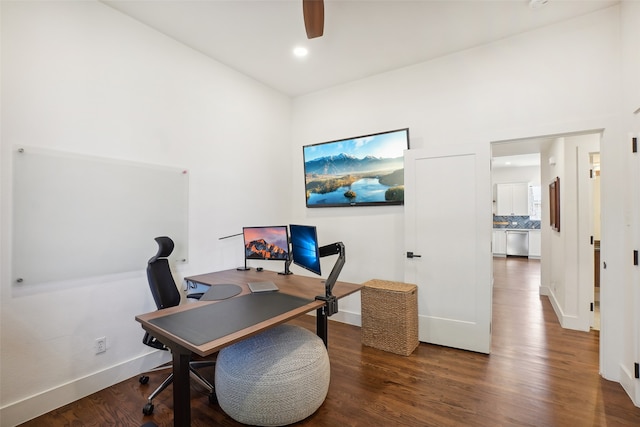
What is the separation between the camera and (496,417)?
1.93 meters

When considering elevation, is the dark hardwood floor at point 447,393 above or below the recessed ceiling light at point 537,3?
below

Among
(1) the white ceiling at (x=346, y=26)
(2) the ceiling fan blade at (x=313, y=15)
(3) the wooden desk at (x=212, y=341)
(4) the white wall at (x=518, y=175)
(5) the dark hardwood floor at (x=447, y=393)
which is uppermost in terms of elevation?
(1) the white ceiling at (x=346, y=26)

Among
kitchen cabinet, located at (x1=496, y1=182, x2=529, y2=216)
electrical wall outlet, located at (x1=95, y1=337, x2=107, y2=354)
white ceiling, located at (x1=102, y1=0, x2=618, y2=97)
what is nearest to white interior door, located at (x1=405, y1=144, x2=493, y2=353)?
white ceiling, located at (x1=102, y1=0, x2=618, y2=97)

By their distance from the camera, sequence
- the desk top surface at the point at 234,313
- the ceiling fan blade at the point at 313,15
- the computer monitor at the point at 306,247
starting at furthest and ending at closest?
1. the computer monitor at the point at 306,247
2. the ceiling fan blade at the point at 313,15
3. the desk top surface at the point at 234,313

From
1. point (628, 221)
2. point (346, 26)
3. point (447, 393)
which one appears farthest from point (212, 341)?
point (628, 221)

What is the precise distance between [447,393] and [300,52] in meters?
3.43

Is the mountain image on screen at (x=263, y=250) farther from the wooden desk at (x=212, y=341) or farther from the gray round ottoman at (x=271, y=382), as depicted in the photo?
the gray round ottoman at (x=271, y=382)

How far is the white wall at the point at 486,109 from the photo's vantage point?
242 cm

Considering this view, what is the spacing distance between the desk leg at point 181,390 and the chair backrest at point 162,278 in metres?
0.83

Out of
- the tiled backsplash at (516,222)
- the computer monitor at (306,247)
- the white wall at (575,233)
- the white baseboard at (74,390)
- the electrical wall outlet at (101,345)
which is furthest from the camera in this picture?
the tiled backsplash at (516,222)

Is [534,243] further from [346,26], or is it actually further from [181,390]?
[181,390]

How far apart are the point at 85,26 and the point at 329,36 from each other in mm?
2019

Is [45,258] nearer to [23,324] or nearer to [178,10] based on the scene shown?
[23,324]

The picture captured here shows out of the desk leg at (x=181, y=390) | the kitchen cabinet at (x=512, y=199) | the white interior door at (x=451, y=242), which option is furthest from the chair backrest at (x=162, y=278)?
the kitchen cabinet at (x=512, y=199)
